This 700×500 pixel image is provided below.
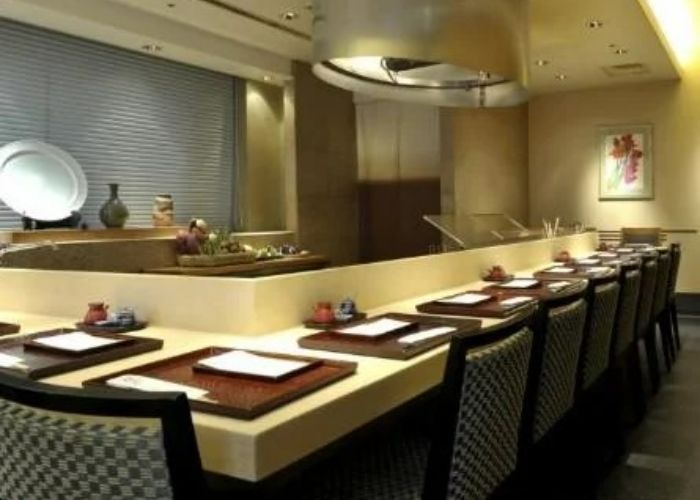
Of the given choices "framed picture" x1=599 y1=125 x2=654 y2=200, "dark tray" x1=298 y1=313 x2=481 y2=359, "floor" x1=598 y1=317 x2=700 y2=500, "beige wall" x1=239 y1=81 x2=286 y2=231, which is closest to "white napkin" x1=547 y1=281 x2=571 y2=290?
"floor" x1=598 y1=317 x2=700 y2=500

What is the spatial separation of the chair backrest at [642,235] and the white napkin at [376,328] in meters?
5.78

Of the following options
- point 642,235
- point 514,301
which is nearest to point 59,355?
point 514,301

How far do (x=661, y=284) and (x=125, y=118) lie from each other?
414cm

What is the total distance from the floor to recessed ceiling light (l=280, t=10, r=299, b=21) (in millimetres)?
3626

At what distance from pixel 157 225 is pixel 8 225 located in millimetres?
1143

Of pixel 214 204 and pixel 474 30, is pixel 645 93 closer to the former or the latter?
pixel 214 204

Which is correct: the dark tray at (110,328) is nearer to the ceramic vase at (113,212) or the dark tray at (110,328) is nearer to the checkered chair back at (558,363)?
the checkered chair back at (558,363)

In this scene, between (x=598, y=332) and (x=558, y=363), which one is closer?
(x=558, y=363)

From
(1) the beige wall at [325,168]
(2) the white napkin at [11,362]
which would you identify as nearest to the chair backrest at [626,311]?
(2) the white napkin at [11,362]

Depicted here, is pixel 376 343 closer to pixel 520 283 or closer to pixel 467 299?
pixel 467 299

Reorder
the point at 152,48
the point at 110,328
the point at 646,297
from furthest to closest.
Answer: the point at 152,48
the point at 646,297
the point at 110,328

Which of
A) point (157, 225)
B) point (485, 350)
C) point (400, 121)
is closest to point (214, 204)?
point (157, 225)

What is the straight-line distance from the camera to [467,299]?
2.51 m

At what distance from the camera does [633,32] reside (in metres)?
5.55
